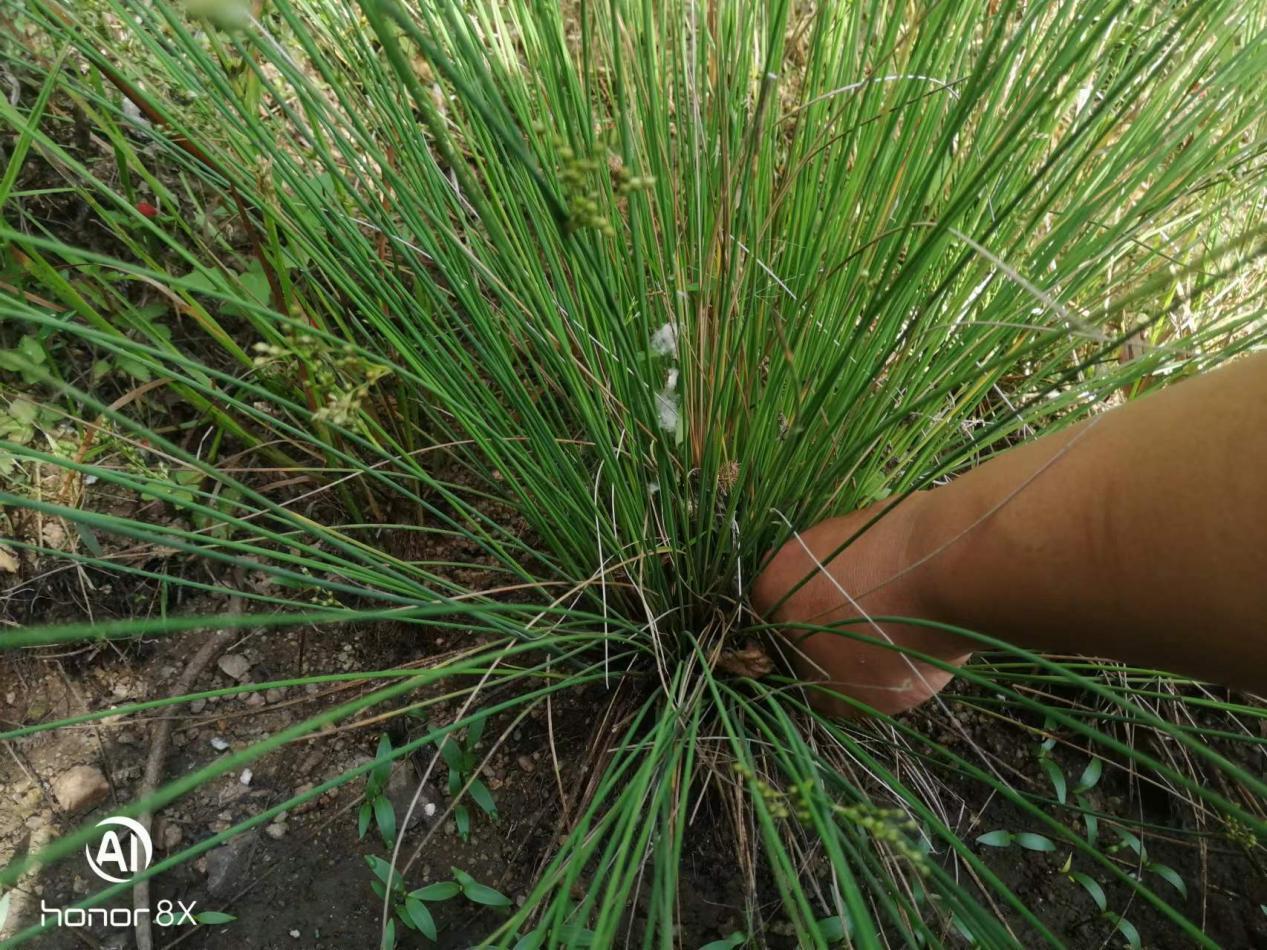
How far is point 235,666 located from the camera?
950mm

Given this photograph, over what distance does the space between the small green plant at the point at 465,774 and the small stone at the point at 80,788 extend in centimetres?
39

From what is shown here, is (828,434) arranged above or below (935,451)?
above

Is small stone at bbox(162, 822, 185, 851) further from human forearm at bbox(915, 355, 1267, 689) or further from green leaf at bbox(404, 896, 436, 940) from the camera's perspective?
human forearm at bbox(915, 355, 1267, 689)

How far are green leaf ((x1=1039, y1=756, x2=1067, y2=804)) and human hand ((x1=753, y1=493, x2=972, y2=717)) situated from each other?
0.24 metres

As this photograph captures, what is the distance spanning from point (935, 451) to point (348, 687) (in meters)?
0.74

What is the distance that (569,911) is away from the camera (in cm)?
81

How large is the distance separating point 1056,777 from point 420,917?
75cm

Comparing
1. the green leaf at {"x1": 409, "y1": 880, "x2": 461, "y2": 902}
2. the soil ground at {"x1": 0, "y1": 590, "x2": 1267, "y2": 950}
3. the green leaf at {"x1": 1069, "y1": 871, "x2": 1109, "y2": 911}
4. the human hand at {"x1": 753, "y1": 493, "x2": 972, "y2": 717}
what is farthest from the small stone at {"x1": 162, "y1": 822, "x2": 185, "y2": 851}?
the green leaf at {"x1": 1069, "y1": 871, "x2": 1109, "y2": 911}

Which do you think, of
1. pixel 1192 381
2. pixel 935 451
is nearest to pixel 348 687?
pixel 935 451

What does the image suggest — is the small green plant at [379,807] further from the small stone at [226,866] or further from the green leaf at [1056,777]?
the green leaf at [1056,777]

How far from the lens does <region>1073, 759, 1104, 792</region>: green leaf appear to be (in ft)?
3.08

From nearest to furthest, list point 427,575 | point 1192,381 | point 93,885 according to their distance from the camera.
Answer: point 1192,381, point 427,575, point 93,885

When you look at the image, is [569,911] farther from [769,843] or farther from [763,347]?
[763,347]

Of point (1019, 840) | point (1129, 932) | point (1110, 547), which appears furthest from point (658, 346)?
point (1129, 932)
